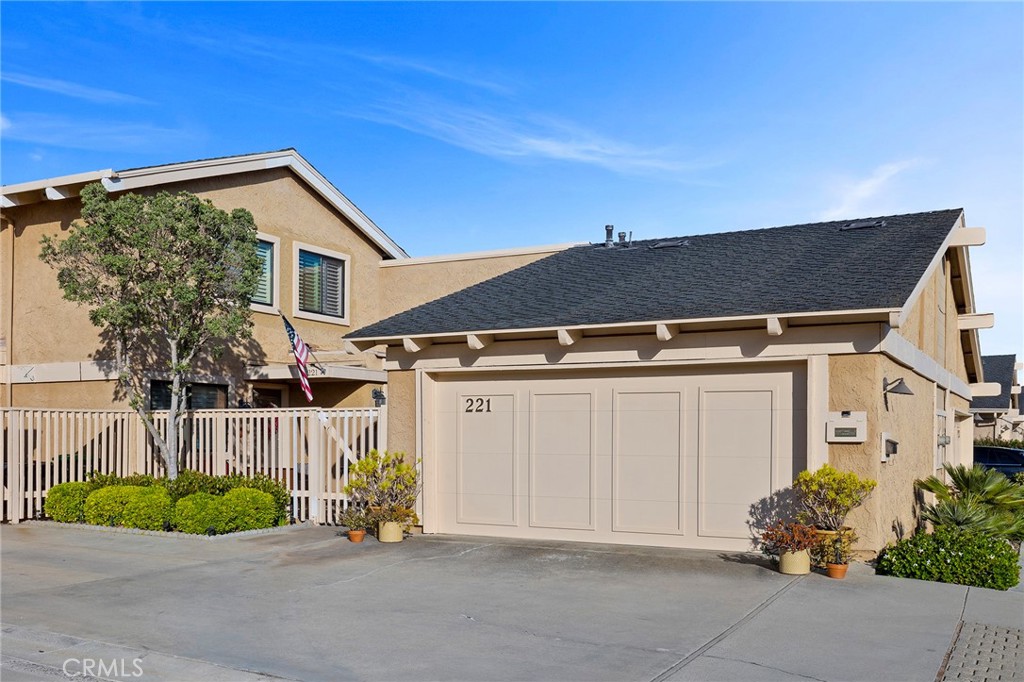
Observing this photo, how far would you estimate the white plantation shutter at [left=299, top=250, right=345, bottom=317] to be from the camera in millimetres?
19953

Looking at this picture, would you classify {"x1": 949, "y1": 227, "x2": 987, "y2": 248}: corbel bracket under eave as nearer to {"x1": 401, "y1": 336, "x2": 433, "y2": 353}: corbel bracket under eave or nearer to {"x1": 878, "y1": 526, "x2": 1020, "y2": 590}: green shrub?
{"x1": 878, "y1": 526, "x2": 1020, "y2": 590}: green shrub

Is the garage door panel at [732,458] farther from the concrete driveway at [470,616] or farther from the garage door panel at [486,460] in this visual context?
the garage door panel at [486,460]

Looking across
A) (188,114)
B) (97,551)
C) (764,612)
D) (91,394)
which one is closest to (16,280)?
(91,394)

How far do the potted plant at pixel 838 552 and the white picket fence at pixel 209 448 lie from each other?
668cm

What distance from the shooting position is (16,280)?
17.2 meters

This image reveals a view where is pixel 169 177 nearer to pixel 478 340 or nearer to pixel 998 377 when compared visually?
pixel 478 340

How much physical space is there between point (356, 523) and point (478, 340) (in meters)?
3.05

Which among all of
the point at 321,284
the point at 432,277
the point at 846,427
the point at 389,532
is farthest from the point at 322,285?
the point at 846,427

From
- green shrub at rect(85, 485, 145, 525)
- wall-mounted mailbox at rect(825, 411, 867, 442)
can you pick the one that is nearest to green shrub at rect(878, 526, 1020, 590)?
wall-mounted mailbox at rect(825, 411, 867, 442)

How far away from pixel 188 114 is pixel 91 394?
5186 mm

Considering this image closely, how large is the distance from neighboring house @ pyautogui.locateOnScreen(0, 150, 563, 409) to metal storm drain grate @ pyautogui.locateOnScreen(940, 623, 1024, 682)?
9321 millimetres

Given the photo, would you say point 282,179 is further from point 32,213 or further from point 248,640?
point 248,640

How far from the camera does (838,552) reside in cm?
1037

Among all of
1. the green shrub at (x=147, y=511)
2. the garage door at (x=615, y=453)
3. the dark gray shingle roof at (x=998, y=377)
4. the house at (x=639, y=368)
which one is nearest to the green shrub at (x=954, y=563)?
the house at (x=639, y=368)
